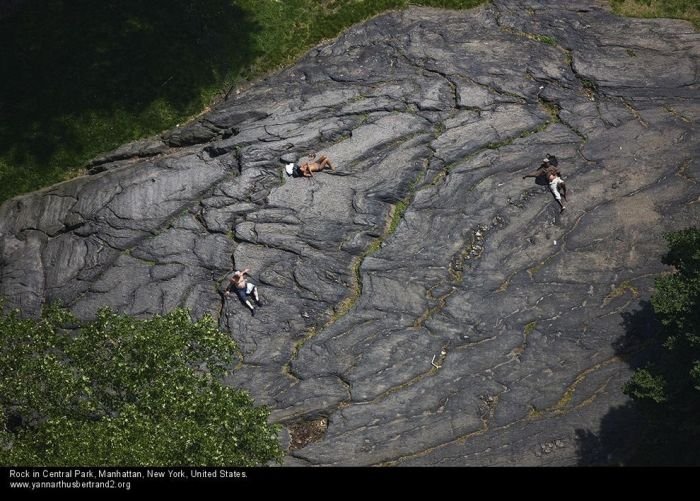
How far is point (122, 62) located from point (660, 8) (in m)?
22.8

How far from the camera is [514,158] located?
36.5 metres

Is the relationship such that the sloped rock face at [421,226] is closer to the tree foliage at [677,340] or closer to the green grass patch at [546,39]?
the green grass patch at [546,39]

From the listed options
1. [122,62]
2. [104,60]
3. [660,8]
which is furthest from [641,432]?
[104,60]

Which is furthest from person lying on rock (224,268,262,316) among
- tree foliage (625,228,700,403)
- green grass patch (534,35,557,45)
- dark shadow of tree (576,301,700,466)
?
green grass patch (534,35,557,45)

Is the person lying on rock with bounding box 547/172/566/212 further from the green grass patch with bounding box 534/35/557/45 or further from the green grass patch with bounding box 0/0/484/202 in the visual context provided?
the green grass patch with bounding box 0/0/484/202

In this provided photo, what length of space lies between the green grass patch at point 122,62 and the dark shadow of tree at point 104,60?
0.04 metres

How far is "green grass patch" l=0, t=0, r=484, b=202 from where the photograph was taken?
1505 inches

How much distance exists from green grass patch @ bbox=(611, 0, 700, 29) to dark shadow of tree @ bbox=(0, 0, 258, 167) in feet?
52.0

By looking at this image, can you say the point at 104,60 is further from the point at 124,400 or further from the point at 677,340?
the point at 677,340

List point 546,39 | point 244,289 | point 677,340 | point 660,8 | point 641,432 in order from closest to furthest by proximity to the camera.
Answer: point 677,340 → point 641,432 → point 244,289 → point 546,39 → point 660,8

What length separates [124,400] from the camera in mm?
25984

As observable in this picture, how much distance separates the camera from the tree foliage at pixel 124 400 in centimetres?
2348

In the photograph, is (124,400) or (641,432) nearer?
(124,400)

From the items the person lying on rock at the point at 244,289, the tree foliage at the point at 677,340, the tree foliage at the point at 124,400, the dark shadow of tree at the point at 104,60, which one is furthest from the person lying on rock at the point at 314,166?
the tree foliage at the point at 677,340
